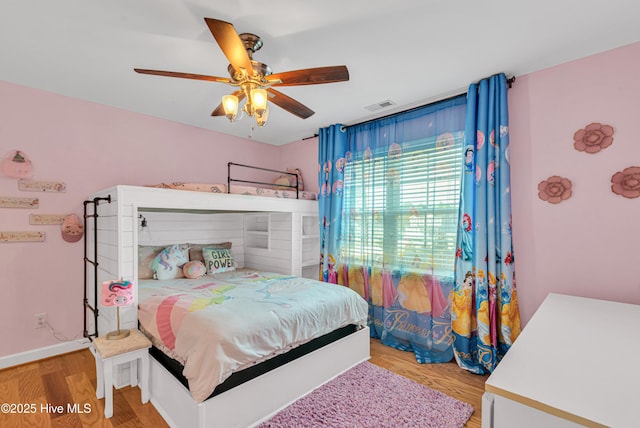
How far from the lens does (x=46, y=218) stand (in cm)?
261

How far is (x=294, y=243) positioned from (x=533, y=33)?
269cm

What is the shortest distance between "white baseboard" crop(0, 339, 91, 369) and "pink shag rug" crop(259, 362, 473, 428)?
2.22 m

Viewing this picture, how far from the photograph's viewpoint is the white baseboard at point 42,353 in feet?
8.08

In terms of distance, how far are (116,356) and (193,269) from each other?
4.16 ft

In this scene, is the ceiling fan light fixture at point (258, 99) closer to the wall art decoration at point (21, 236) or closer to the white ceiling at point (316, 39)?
the white ceiling at point (316, 39)

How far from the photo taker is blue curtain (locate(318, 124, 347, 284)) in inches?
133

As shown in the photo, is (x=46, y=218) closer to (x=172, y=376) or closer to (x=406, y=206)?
(x=172, y=376)

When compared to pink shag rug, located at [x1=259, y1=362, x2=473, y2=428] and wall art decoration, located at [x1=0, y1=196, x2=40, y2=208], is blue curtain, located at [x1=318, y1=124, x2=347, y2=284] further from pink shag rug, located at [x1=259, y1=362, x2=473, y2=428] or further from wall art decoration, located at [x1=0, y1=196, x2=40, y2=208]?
wall art decoration, located at [x1=0, y1=196, x2=40, y2=208]

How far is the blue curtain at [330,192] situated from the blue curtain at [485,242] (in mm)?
1337

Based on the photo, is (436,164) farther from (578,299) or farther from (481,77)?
(578,299)


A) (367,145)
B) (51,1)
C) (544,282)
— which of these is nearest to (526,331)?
(544,282)

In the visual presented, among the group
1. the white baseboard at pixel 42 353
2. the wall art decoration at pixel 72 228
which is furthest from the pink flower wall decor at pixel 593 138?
the white baseboard at pixel 42 353

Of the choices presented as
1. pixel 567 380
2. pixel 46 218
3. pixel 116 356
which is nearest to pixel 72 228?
pixel 46 218

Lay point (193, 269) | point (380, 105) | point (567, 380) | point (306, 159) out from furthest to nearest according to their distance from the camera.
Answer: point (306, 159), point (193, 269), point (380, 105), point (567, 380)
